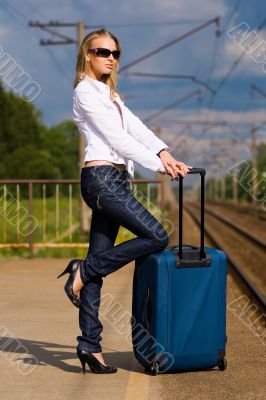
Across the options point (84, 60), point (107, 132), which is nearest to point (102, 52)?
point (84, 60)

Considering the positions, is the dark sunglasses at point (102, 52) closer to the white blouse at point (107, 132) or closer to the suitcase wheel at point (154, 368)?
the white blouse at point (107, 132)

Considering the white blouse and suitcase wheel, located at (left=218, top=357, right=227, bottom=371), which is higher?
the white blouse

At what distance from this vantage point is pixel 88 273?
14.9ft

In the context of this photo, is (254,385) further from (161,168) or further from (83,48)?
(83,48)

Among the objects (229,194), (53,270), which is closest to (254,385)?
(53,270)

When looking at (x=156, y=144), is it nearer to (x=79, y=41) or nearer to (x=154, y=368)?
(x=154, y=368)

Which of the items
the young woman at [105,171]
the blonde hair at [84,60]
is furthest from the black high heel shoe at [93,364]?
the blonde hair at [84,60]

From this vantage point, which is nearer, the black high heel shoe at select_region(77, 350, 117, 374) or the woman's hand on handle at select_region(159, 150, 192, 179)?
the woman's hand on handle at select_region(159, 150, 192, 179)

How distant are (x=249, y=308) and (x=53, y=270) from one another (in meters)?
2.96

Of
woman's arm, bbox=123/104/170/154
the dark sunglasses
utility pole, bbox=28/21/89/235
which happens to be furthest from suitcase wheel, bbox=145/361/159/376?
utility pole, bbox=28/21/89/235

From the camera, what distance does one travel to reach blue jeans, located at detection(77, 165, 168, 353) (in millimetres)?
4414

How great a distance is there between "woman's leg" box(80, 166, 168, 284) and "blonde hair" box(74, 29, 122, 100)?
52 cm

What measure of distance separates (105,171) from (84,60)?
68 cm

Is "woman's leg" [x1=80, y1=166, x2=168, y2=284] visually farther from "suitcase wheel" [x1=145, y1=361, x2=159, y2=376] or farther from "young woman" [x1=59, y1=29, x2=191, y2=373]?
"suitcase wheel" [x1=145, y1=361, x2=159, y2=376]
